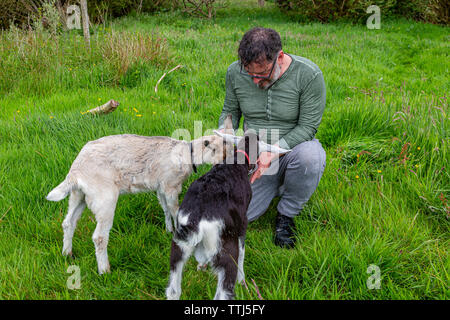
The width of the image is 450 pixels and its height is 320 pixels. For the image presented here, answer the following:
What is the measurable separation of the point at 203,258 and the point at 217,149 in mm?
1052

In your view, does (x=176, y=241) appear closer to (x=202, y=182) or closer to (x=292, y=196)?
(x=202, y=182)

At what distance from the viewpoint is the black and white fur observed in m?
2.05

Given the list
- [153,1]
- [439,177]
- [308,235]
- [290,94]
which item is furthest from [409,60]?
[153,1]

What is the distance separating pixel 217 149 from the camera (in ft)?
9.50

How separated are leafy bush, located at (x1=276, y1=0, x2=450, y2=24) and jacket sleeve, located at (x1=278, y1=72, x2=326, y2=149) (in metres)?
11.3

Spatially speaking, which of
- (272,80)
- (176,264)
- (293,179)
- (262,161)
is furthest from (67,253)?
(272,80)

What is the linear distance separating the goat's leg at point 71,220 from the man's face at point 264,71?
5.75 feet

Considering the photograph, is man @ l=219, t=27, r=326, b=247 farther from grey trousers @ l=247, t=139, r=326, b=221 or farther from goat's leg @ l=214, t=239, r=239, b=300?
goat's leg @ l=214, t=239, r=239, b=300

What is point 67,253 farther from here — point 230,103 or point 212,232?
point 230,103

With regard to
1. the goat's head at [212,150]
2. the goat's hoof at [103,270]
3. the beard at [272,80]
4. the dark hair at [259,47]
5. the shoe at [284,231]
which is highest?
the dark hair at [259,47]

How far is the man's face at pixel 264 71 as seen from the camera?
2.71m

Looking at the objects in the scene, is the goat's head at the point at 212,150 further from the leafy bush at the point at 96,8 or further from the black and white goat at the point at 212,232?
the leafy bush at the point at 96,8

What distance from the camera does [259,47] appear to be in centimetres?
261

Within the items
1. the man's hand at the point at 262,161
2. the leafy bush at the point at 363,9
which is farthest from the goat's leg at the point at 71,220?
the leafy bush at the point at 363,9
